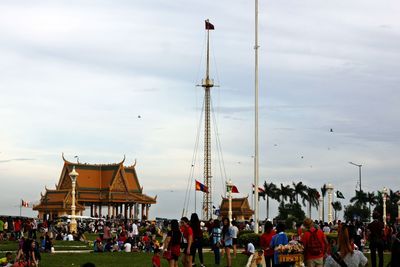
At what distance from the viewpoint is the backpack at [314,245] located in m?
16.8

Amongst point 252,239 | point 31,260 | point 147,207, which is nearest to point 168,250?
point 31,260

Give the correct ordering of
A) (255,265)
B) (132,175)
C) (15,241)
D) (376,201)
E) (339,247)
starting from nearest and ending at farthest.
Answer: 1. (339,247)
2. (255,265)
3. (15,241)
4. (132,175)
5. (376,201)

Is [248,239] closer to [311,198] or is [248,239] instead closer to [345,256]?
[345,256]

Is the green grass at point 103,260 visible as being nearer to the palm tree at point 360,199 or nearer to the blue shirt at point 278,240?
the blue shirt at point 278,240

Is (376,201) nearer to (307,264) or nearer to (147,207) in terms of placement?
(147,207)

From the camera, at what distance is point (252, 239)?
39125mm

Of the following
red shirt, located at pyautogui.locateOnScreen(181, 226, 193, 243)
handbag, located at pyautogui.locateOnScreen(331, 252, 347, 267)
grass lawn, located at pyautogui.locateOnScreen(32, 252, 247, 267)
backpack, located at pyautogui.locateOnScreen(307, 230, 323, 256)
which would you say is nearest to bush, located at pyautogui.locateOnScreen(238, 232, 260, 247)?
grass lawn, located at pyautogui.locateOnScreen(32, 252, 247, 267)

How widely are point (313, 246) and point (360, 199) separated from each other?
109 metres

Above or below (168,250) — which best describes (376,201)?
above

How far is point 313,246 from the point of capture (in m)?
16.9

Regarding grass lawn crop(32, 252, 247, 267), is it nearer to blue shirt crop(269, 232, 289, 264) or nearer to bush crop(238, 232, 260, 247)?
blue shirt crop(269, 232, 289, 264)

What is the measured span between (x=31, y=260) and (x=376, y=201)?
104872mm

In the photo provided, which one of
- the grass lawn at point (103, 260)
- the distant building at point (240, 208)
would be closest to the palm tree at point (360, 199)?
the distant building at point (240, 208)

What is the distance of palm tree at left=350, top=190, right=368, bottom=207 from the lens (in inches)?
4865
